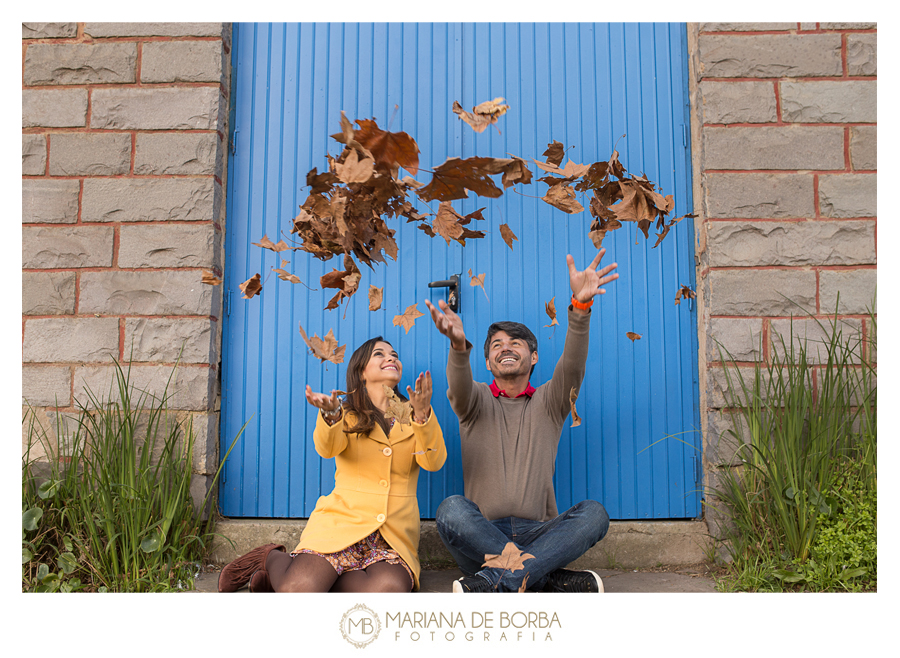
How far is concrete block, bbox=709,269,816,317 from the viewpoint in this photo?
8.78 feet

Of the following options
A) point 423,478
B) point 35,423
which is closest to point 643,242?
point 423,478

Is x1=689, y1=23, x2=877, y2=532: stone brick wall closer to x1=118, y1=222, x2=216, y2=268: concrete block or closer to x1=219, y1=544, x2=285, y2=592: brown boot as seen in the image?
x1=219, y1=544, x2=285, y2=592: brown boot

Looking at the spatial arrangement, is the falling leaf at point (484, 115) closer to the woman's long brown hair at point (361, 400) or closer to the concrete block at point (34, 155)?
the woman's long brown hair at point (361, 400)

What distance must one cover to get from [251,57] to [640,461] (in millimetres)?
2676

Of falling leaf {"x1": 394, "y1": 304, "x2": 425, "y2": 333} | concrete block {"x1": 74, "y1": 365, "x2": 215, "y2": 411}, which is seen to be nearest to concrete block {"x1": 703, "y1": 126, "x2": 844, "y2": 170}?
falling leaf {"x1": 394, "y1": 304, "x2": 425, "y2": 333}

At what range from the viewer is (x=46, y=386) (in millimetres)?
2715

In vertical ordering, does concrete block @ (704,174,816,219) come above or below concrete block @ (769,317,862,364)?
above

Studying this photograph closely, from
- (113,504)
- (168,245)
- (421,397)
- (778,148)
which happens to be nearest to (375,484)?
(421,397)

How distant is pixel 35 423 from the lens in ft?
8.82

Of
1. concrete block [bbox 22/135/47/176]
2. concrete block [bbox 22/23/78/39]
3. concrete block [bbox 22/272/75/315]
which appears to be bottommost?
concrete block [bbox 22/272/75/315]

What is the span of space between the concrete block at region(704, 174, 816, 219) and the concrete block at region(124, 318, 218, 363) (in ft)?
7.56

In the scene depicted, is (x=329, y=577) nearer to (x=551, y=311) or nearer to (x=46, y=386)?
(x=551, y=311)

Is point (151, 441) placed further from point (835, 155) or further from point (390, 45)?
point (835, 155)

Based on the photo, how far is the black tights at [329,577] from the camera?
6.73ft
